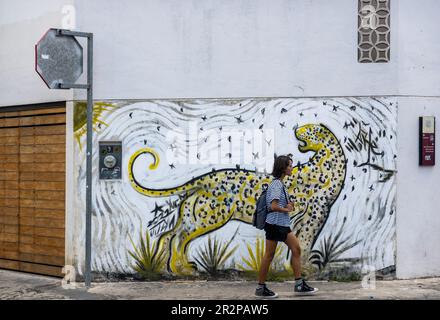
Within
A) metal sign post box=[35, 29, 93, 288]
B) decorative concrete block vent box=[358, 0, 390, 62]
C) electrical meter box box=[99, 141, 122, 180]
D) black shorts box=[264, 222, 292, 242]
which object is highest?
decorative concrete block vent box=[358, 0, 390, 62]

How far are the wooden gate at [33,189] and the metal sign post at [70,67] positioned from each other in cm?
79

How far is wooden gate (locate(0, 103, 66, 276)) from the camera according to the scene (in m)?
10.2

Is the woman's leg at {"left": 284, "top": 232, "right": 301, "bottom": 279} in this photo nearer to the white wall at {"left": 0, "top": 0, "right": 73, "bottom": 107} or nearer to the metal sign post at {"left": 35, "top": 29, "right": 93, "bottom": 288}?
the metal sign post at {"left": 35, "top": 29, "right": 93, "bottom": 288}

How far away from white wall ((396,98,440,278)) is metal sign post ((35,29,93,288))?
173 inches

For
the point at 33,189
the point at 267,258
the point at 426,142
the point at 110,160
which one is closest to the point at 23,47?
the point at 33,189

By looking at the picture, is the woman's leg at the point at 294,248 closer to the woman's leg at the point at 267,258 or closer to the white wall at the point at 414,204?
the woman's leg at the point at 267,258

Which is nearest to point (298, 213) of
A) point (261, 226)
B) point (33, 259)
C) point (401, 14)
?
point (261, 226)

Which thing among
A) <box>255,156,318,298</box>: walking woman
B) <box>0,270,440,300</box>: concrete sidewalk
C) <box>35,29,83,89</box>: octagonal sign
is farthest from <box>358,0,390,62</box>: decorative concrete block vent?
<box>35,29,83,89</box>: octagonal sign

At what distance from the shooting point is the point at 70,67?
31.2 ft

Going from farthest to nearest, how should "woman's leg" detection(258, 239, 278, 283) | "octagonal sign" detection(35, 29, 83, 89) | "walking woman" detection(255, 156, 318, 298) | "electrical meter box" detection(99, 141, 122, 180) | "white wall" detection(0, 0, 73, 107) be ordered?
1. "white wall" detection(0, 0, 73, 107)
2. "electrical meter box" detection(99, 141, 122, 180)
3. "octagonal sign" detection(35, 29, 83, 89)
4. "woman's leg" detection(258, 239, 278, 283)
5. "walking woman" detection(255, 156, 318, 298)

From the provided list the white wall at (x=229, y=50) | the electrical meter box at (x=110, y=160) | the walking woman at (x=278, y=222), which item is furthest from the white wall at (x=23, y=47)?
the walking woman at (x=278, y=222)

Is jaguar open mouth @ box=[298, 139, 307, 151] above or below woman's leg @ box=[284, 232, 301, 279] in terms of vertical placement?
above

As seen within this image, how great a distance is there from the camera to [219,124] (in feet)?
31.9
